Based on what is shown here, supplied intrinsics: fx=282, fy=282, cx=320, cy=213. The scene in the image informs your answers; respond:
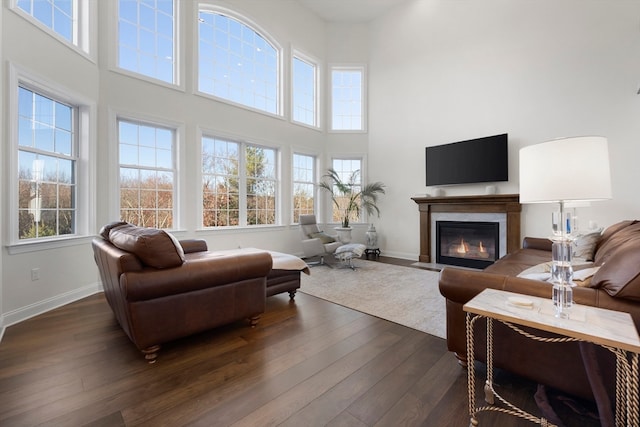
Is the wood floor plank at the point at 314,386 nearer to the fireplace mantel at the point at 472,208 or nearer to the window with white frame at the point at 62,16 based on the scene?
the fireplace mantel at the point at 472,208

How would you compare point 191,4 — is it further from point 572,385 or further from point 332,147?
point 572,385

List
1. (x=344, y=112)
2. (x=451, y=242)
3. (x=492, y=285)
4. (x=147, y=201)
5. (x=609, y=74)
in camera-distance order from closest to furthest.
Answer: (x=492, y=285), (x=609, y=74), (x=147, y=201), (x=451, y=242), (x=344, y=112)

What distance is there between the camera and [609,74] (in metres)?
3.96

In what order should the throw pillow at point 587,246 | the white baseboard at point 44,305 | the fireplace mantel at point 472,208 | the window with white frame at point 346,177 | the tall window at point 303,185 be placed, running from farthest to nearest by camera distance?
Answer: the window with white frame at point 346,177, the tall window at point 303,185, the fireplace mantel at point 472,208, the throw pillow at point 587,246, the white baseboard at point 44,305

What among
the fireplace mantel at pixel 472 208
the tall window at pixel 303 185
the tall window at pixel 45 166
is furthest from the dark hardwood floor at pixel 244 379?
the tall window at pixel 303 185

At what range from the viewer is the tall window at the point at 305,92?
6.50 metres

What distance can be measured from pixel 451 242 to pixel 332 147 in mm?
3423

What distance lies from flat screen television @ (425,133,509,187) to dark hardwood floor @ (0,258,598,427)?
143 inches

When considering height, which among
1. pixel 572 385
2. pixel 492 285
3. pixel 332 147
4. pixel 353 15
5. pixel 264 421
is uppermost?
pixel 353 15

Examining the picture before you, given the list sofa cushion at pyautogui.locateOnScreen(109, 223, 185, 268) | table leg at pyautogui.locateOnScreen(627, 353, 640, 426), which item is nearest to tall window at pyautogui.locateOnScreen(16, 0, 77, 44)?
sofa cushion at pyautogui.locateOnScreen(109, 223, 185, 268)

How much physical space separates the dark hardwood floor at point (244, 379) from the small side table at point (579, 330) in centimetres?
18

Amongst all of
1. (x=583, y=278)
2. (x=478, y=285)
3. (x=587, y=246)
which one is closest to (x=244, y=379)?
(x=478, y=285)

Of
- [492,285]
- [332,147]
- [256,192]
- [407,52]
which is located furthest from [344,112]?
[492,285]

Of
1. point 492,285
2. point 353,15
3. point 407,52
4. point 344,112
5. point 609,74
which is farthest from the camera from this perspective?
point 344,112
